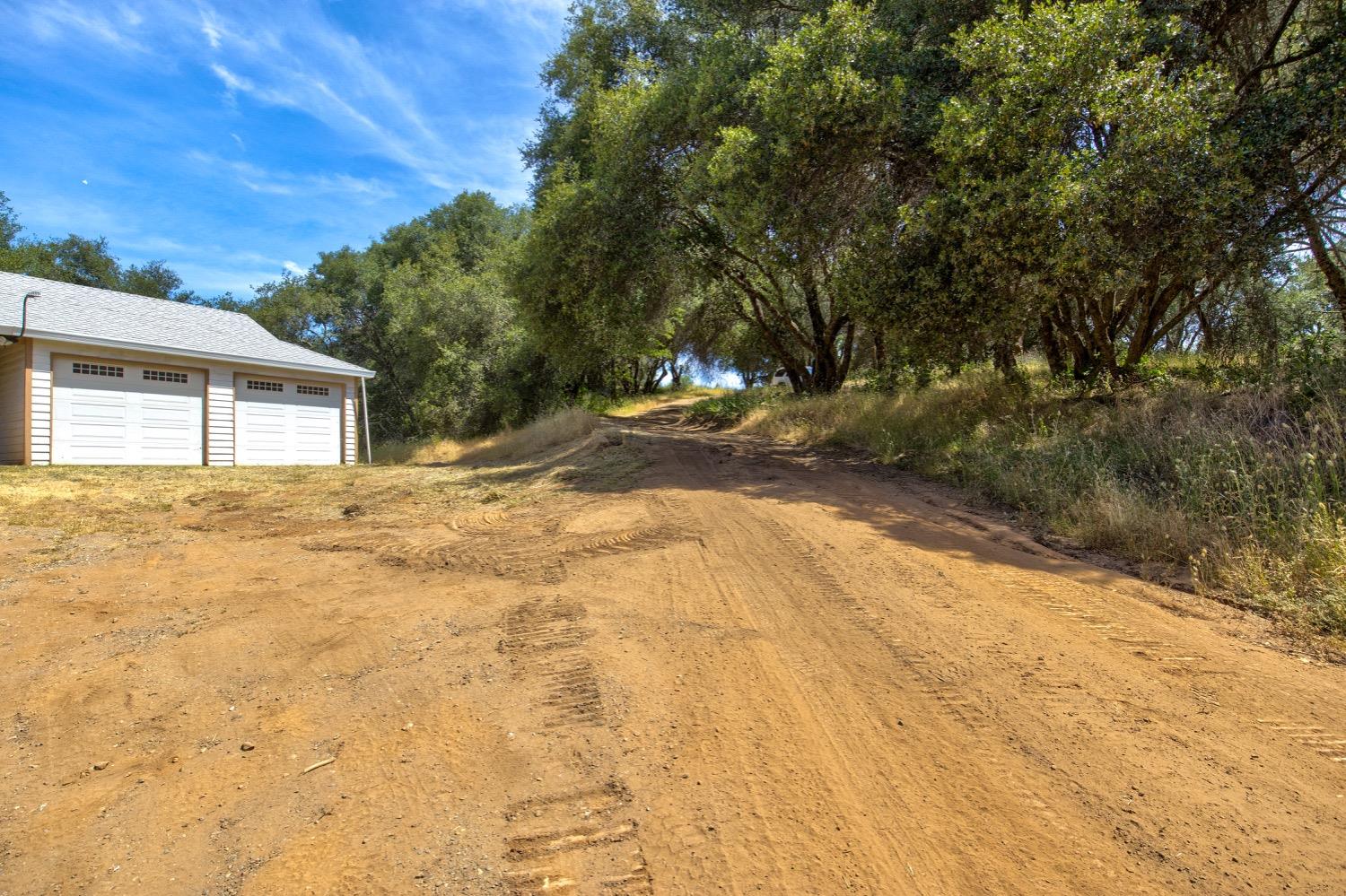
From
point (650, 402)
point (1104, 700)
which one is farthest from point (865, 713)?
point (650, 402)

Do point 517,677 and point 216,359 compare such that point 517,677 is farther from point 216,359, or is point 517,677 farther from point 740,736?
point 216,359

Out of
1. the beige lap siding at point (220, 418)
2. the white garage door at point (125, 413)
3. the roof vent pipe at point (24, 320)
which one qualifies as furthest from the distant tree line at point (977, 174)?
the roof vent pipe at point (24, 320)

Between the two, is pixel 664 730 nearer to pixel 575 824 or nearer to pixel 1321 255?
pixel 575 824

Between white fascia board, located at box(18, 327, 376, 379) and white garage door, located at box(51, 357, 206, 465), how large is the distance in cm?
58

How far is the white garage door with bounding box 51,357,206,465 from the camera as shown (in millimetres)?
13516

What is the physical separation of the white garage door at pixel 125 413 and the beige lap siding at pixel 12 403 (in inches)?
18.9

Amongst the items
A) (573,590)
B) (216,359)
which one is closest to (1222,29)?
(573,590)

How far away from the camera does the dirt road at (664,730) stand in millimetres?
2201

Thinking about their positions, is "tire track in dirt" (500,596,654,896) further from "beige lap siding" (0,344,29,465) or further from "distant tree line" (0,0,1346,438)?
"beige lap siding" (0,344,29,465)

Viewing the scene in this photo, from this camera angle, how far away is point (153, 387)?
14.7 metres

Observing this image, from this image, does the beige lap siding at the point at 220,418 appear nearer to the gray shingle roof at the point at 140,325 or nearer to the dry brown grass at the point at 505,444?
the gray shingle roof at the point at 140,325

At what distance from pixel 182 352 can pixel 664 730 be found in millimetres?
16358

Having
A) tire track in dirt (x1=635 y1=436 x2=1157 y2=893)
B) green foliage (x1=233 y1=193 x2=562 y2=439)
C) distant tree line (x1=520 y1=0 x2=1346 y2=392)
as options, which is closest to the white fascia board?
green foliage (x1=233 y1=193 x2=562 y2=439)

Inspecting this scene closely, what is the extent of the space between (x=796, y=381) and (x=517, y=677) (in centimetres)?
1558
